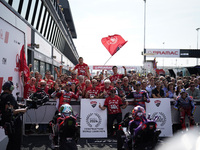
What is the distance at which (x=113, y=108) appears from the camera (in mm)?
8195

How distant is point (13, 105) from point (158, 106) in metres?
5.52

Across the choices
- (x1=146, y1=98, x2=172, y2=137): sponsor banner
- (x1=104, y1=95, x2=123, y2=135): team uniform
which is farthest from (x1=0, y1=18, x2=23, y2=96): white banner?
(x1=146, y1=98, x2=172, y2=137): sponsor banner

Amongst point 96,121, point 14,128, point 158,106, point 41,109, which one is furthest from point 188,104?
point 14,128

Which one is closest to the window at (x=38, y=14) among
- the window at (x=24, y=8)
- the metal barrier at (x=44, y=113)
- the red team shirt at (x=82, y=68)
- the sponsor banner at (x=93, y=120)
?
the window at (x=24, y=8)

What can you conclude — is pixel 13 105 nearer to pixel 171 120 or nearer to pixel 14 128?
pixel 14 128

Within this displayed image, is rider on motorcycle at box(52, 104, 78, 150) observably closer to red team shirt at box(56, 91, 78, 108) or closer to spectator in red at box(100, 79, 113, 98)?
red team shirt at box(56, 91, 78, 108)

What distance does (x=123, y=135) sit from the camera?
19.3ft

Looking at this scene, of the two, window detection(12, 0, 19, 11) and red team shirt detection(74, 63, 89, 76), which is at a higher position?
window detection(12, 0, 19, 11)

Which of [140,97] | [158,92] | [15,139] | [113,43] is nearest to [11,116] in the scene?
[15,139]

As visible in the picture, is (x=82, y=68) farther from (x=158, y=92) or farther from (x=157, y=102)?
(x=157, y=102)

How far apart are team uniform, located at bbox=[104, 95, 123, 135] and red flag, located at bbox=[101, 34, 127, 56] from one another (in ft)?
16.0

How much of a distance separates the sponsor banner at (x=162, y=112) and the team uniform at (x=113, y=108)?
3.65 feet

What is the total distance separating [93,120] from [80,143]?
111 centimetres

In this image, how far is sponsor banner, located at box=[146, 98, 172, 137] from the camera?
8.38 metres
